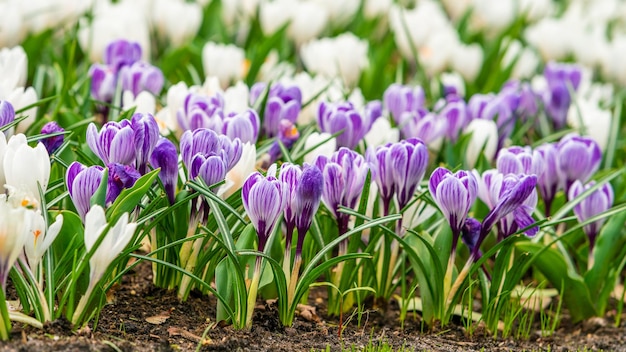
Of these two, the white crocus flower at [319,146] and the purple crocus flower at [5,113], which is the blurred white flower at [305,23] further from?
the purple crocus flower at [5,113]

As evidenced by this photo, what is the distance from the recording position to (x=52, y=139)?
230cm

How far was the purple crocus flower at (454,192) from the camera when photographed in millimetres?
2168

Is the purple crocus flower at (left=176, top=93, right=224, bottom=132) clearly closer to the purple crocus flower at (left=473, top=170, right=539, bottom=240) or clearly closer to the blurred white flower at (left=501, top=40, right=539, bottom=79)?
the purple crocus flower at (left=473, top=170, right=539, bottom=240)

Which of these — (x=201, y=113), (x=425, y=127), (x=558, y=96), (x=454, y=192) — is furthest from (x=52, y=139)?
(x=558, y=96)

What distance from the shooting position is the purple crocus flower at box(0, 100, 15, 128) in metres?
2.24

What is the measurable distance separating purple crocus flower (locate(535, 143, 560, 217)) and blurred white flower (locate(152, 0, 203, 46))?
6.92 ft

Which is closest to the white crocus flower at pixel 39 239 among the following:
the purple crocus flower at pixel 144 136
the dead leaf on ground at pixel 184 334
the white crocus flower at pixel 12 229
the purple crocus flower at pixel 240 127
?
the white crocus flower at pixel 12 229

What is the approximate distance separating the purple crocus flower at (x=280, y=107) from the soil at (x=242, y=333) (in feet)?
1.96

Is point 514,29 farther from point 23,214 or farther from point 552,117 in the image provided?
point 23,214

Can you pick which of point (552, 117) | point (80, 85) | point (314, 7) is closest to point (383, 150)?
point (80, 85)

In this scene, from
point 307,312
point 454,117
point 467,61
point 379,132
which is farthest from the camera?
point 467,61

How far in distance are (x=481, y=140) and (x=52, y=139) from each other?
60.7 inches

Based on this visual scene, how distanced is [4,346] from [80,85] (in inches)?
64.2

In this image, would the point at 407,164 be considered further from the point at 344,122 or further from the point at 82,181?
the point at 82,181
